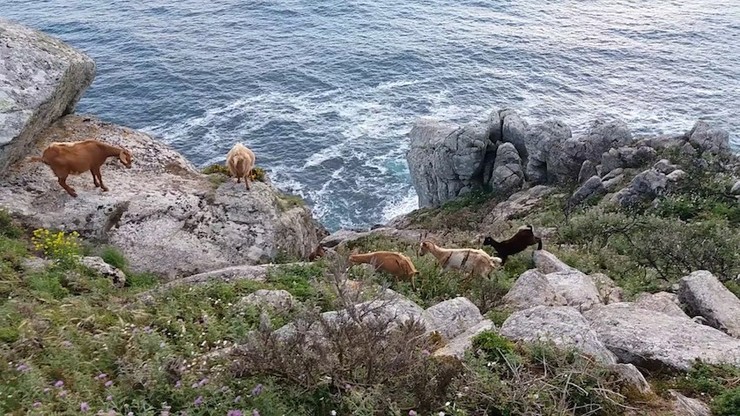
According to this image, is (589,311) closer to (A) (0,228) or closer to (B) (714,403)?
(B) (714,403)

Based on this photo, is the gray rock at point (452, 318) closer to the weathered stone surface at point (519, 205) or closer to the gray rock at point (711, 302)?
the gray rock at point (711, 302)

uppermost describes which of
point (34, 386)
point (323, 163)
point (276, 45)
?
point (34, 386)

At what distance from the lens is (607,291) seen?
14.9 m

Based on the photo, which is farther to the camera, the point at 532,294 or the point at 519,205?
the point at 519,205

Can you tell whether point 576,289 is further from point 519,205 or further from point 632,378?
point 519,205

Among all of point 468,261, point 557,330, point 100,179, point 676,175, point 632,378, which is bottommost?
point 676,175

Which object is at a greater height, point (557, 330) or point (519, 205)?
point (557, 330)

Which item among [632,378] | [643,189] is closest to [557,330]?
[632,378]

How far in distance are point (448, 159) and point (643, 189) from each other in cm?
1598

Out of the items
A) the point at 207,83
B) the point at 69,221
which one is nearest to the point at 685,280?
the point at 69,221

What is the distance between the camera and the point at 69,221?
15.7m

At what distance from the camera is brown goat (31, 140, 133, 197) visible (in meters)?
15.9

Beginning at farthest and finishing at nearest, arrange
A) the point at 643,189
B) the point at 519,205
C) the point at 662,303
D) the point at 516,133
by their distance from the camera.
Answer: the point at 516,133
the point at 519,205
the point at 643,189
the point at 662,303

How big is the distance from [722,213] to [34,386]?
2800 centimetres
